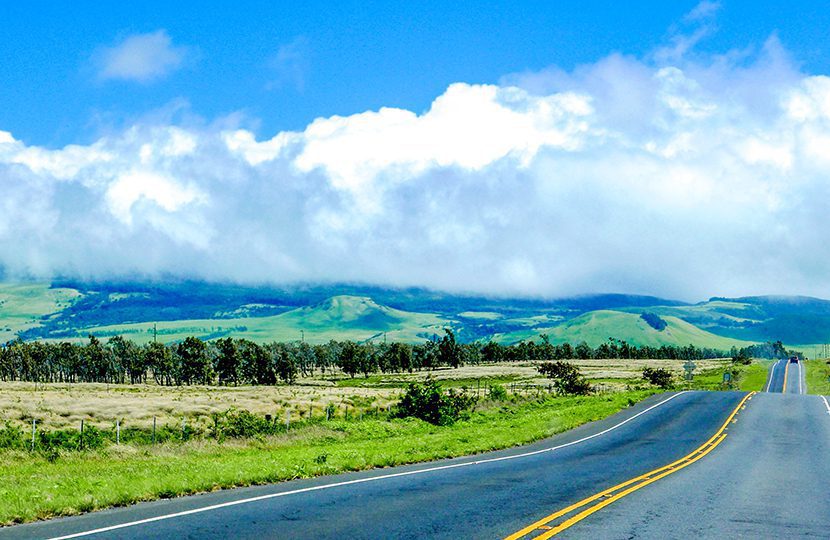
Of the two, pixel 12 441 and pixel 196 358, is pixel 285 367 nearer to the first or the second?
pixel 196 358

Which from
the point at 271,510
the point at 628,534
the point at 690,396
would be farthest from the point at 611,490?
the point at 690,396

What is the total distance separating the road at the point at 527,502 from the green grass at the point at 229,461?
2.50 feet

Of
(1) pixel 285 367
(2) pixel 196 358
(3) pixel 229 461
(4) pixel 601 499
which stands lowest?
(1) pixel 285 367

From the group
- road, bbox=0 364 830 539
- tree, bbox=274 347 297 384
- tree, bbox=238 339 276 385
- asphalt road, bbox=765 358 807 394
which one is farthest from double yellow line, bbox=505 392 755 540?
tree, bbox=274 347 297 384

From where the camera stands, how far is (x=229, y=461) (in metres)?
22.8

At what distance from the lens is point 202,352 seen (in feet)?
530

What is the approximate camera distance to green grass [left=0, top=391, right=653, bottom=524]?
49.5ft

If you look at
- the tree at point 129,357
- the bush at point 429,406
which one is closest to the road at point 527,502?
the bush at point 429,406

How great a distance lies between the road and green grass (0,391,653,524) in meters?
0.76

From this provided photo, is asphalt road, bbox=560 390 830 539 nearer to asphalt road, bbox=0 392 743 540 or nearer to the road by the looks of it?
the road

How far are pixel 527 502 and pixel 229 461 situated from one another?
10621 mm

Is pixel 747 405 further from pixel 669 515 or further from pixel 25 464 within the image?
pixel 25 464

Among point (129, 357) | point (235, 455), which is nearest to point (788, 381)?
point (235, 455)

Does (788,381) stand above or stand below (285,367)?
below
